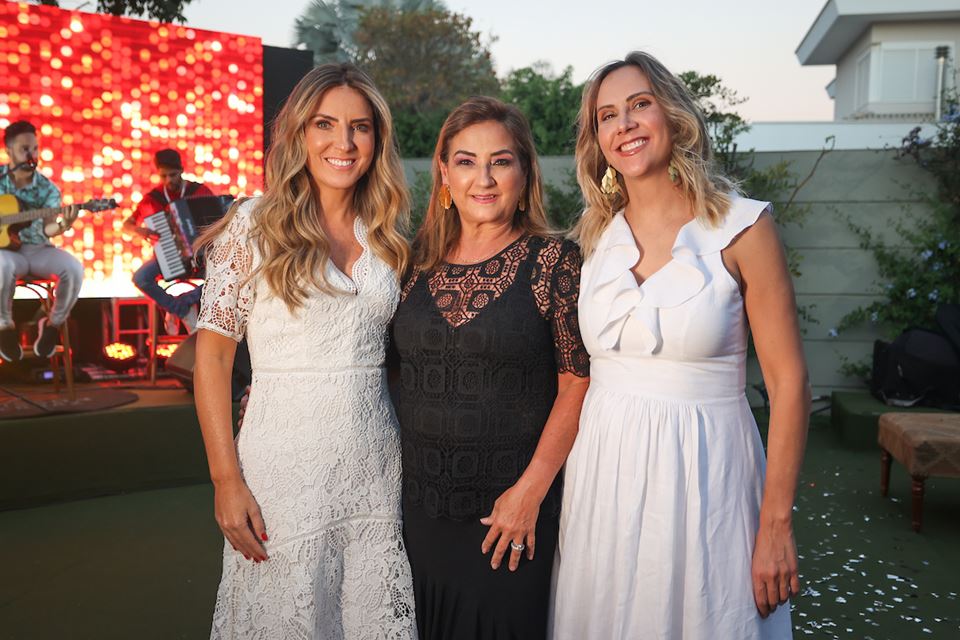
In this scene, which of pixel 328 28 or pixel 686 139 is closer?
pixel 686 139

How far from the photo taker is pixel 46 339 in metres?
5.13

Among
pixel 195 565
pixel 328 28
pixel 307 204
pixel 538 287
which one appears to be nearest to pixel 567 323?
pixel 538 287

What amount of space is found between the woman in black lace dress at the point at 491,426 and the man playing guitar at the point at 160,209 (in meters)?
3.94

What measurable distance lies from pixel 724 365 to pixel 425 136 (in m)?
10.4

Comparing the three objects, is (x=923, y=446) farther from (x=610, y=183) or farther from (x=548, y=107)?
(x=548, y=107)

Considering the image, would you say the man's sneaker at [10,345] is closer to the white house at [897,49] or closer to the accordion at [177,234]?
the accordion at [177,234]

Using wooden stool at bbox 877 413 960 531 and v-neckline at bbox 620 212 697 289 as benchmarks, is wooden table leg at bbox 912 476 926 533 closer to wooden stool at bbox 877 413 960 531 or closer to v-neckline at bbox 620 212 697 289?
wooden stool at bbox 877 413 960 531

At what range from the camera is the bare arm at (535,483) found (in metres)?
2.08

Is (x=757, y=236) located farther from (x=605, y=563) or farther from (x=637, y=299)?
(x=605, y=563)

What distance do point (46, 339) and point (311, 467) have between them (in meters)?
3.83

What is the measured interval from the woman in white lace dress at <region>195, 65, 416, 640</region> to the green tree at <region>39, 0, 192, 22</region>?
6833mm

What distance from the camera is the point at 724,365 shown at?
1940mm

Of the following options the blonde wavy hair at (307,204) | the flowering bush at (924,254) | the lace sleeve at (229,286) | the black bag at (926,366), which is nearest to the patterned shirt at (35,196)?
the blonde wavy hair at (307,204)

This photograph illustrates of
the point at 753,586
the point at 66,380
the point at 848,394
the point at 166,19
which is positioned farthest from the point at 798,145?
the point at 753,586
